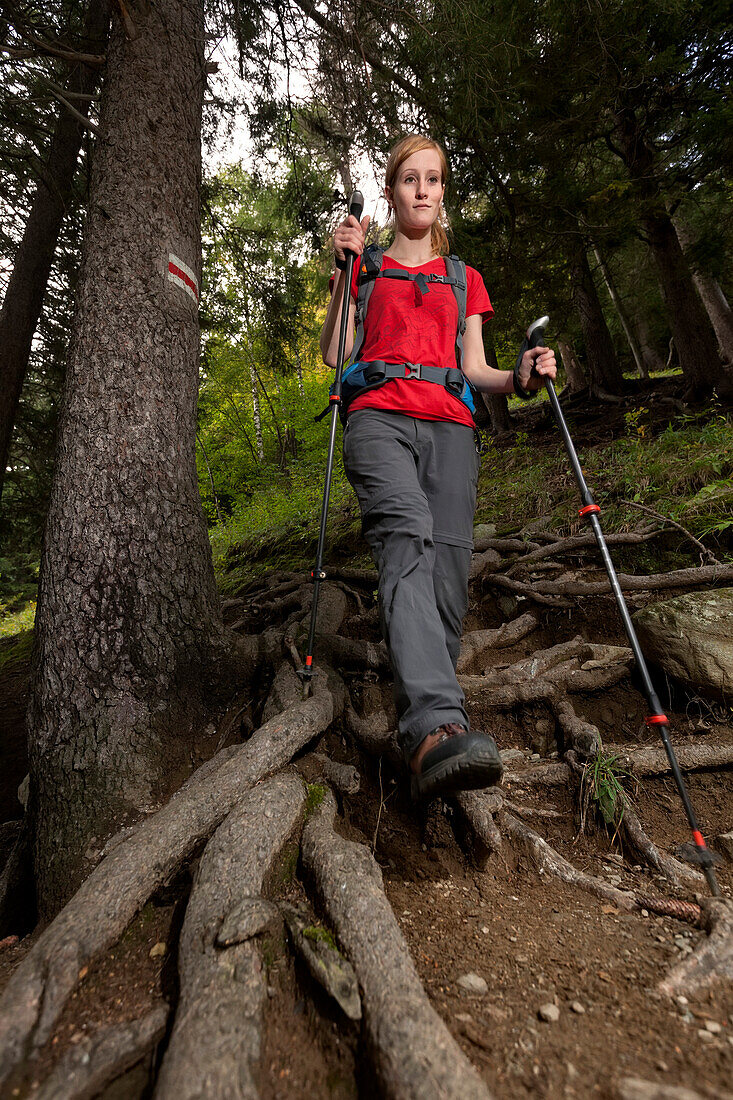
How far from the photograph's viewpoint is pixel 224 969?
1.37 m

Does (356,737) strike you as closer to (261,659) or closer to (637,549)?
(261,659)

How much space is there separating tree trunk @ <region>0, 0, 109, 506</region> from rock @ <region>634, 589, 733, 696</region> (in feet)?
21.1

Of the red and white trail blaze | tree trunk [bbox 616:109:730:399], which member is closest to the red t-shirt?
the red and white trail blaze

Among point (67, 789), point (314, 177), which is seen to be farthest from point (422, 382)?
point (314, 177)

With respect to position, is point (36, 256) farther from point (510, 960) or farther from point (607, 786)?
point (510, 960)

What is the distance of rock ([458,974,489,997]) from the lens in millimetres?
1417

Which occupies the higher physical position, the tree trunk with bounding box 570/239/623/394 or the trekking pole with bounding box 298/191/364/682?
the tree trunk with bounding box 570/239/623/394

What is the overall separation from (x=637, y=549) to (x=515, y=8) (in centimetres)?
539

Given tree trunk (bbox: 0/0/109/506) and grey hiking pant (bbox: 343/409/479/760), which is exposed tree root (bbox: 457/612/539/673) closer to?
grey hiking pant (bbox: 343/409/479/760)

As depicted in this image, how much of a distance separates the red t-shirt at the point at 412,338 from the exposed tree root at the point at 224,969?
189 cm

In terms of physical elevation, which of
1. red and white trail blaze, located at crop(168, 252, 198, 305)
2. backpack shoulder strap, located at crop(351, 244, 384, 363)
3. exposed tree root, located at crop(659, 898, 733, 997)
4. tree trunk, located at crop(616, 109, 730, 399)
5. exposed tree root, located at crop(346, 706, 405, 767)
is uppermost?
tree trunk, located at crop(616, 109, 730, 399)

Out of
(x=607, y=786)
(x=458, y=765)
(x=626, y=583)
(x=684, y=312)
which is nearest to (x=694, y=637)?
(x=626, y=583)

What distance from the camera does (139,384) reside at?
2900 mm

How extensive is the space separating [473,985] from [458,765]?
58cm
